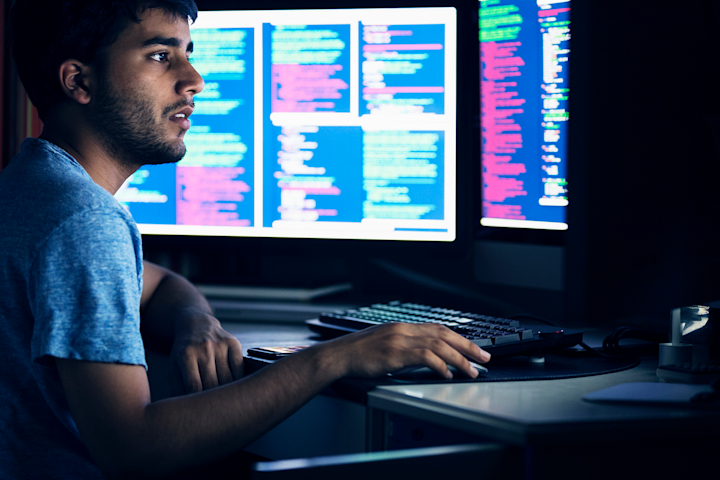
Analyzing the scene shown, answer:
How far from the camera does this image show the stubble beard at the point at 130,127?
0.82m

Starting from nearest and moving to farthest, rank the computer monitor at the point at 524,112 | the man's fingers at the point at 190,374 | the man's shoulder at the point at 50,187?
1. the man's shoulder at the point at 50,187
2. the man's fingers at the point at 190,374
3. the computer monitor at the point at 524,112

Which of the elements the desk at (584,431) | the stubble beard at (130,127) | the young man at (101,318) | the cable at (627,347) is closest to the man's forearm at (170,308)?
the young man at (101,318)

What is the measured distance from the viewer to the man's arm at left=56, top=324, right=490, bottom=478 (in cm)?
63

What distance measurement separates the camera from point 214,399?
67cm

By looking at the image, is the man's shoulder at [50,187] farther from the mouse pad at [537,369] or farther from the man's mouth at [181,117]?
the mouse pad at [537,369]

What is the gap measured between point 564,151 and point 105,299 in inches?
28.5

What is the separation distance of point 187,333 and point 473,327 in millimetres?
360

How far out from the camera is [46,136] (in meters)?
0.83

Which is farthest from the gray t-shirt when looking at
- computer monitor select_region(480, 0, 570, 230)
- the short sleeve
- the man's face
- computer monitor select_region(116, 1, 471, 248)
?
computer monitor select_region(480, 0, 570, 230)

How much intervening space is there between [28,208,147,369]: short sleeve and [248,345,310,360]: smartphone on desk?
177mm

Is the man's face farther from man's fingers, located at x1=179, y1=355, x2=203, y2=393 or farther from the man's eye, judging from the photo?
man's fingers, located at x1=179, y1=355, x2=203, y2=393

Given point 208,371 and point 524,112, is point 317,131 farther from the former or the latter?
point 208,371

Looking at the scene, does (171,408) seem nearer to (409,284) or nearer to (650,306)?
(650,306)

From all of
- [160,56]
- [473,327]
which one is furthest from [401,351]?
[160,56]
